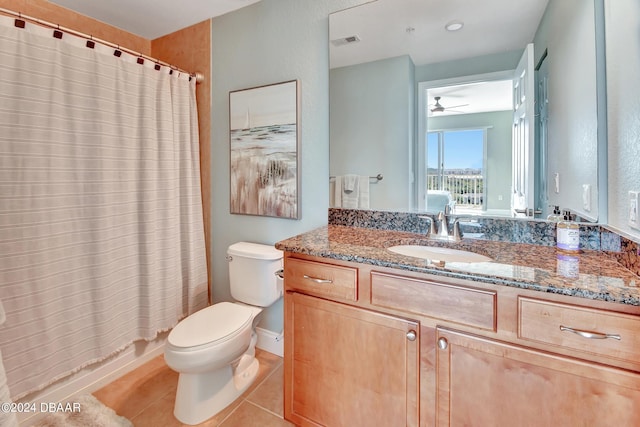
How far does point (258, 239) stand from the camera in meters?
2.05

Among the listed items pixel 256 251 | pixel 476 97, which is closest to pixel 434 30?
pixel 476 97

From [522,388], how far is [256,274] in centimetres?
137

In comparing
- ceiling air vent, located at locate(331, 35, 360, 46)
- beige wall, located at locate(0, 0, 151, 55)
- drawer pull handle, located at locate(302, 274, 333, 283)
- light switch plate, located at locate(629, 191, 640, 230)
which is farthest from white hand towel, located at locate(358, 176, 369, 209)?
beige wall, located at locate(0, 0, 151, 55)

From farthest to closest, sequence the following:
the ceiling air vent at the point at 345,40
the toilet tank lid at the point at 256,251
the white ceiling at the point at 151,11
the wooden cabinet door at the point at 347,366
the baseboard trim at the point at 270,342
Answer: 1. the baseboard trim at the point at 270,342
2. the white ceiling at the point at 151,11
3. the toilet tank lid at the point at 256,251
4. the ceiling air vent at the point at 345,40
5. the wooden cabinet door at the point at 347,366

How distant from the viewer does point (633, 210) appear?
3.08 ft

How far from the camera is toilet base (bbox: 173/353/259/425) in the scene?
1467 mm

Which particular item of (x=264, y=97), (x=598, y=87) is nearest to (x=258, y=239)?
(x=264, y=97)

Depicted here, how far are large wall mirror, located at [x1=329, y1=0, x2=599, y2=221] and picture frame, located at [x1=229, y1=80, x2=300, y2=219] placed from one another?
27cm

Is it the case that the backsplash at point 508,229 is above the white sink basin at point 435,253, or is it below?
above

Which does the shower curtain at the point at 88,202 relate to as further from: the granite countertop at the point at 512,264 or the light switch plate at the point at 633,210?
the light switch plate at the point at 633,210

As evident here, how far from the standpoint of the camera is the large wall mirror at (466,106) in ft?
4.07

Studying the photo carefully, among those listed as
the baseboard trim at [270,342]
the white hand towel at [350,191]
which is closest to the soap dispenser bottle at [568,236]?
the white hand towel at [350,191]

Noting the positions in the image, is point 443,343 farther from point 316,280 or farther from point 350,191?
point 350,191

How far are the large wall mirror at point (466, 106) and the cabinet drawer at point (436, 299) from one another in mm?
603
